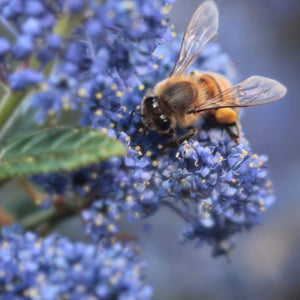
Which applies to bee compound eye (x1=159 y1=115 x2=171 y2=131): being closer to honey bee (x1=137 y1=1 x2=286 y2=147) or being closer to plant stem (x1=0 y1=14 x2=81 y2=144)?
honey bee (x1=137 y1=1 x2=286 y2=147)

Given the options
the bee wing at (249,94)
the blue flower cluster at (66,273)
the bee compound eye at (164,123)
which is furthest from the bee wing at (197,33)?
the blue flower cluster at (66,273)

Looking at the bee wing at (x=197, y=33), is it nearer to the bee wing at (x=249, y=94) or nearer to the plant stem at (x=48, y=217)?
the bee wing at (x=249, y=94)

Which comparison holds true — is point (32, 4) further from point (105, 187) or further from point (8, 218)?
point (8, 218)

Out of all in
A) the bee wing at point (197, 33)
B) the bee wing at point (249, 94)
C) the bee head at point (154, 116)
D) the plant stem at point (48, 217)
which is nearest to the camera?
the bee head at point (154, 116)

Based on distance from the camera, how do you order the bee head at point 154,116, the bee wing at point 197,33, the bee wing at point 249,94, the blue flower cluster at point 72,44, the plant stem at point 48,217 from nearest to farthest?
1. the blue flower cluster at point 72,44
2. the bee head at point 154,116
3. the bee wing at point 249,94
4. the plant stem at point 48,217
5. the bee wing at point 197,33

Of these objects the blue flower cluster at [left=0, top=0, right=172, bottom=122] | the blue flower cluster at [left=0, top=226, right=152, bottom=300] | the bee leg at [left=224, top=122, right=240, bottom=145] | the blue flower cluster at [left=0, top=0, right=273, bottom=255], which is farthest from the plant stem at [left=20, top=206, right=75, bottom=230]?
the bee leg at [left=224, top=122, right=240, bottom=145]

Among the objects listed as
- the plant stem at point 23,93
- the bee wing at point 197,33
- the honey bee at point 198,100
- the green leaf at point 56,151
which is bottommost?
the green leaf at point 56,151
